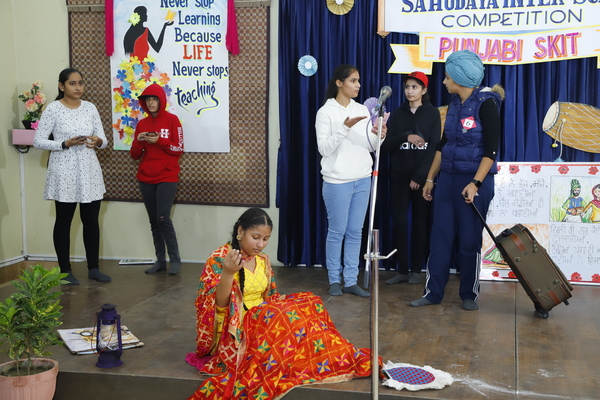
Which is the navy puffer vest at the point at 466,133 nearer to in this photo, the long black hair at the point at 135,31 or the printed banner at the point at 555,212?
the printed banner at the point at 555,212

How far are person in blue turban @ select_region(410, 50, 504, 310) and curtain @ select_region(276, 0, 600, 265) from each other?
3.03 ft

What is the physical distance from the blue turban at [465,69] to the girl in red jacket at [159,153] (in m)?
2.11

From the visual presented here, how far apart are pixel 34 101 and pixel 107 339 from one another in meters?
2.91

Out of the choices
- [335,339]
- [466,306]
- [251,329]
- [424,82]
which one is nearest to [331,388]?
[335,339]

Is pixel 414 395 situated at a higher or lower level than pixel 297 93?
lower

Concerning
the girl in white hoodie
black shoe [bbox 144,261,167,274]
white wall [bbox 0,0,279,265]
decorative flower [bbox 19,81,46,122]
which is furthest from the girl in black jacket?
decorative flower [bbox 19,81,46,122]

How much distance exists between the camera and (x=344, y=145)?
4.23 m

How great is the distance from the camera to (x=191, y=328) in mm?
3721

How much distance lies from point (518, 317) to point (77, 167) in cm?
304

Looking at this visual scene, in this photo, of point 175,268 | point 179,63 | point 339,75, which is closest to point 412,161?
point 339,75

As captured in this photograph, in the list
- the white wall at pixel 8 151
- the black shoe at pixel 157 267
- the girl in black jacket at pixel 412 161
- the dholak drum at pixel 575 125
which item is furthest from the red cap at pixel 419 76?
the white wall at pixel 8 151

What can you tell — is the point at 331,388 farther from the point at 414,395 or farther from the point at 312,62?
the point at 312,62

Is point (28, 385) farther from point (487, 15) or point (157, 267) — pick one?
point (487, 15)

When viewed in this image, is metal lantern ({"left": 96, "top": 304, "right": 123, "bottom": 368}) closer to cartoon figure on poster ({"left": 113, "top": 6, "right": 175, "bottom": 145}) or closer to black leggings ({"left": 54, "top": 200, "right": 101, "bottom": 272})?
black leggings ({"left": 54, "top": 200, "right": 101, "bottom": 272})
